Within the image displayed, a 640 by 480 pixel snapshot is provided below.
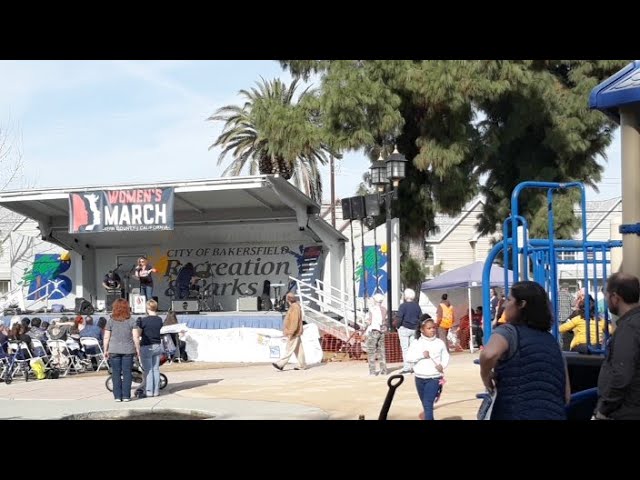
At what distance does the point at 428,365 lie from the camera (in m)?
10.1

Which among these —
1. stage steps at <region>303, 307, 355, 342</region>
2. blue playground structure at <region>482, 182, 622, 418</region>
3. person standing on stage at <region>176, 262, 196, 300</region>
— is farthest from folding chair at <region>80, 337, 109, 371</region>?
blue playground structure at <region>482, 182, 622, 418</region>

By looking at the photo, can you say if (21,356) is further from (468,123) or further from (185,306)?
(468,123)

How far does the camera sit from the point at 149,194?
1056 inches

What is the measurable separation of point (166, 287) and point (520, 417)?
87.8 ft

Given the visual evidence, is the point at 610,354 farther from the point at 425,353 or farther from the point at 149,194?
the point at 149,194

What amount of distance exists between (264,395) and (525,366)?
34.0ft

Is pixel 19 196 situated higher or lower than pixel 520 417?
higher

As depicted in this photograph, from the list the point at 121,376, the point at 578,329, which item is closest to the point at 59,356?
the point at 121,376

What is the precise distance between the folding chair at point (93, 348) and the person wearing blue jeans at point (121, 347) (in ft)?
16.7
